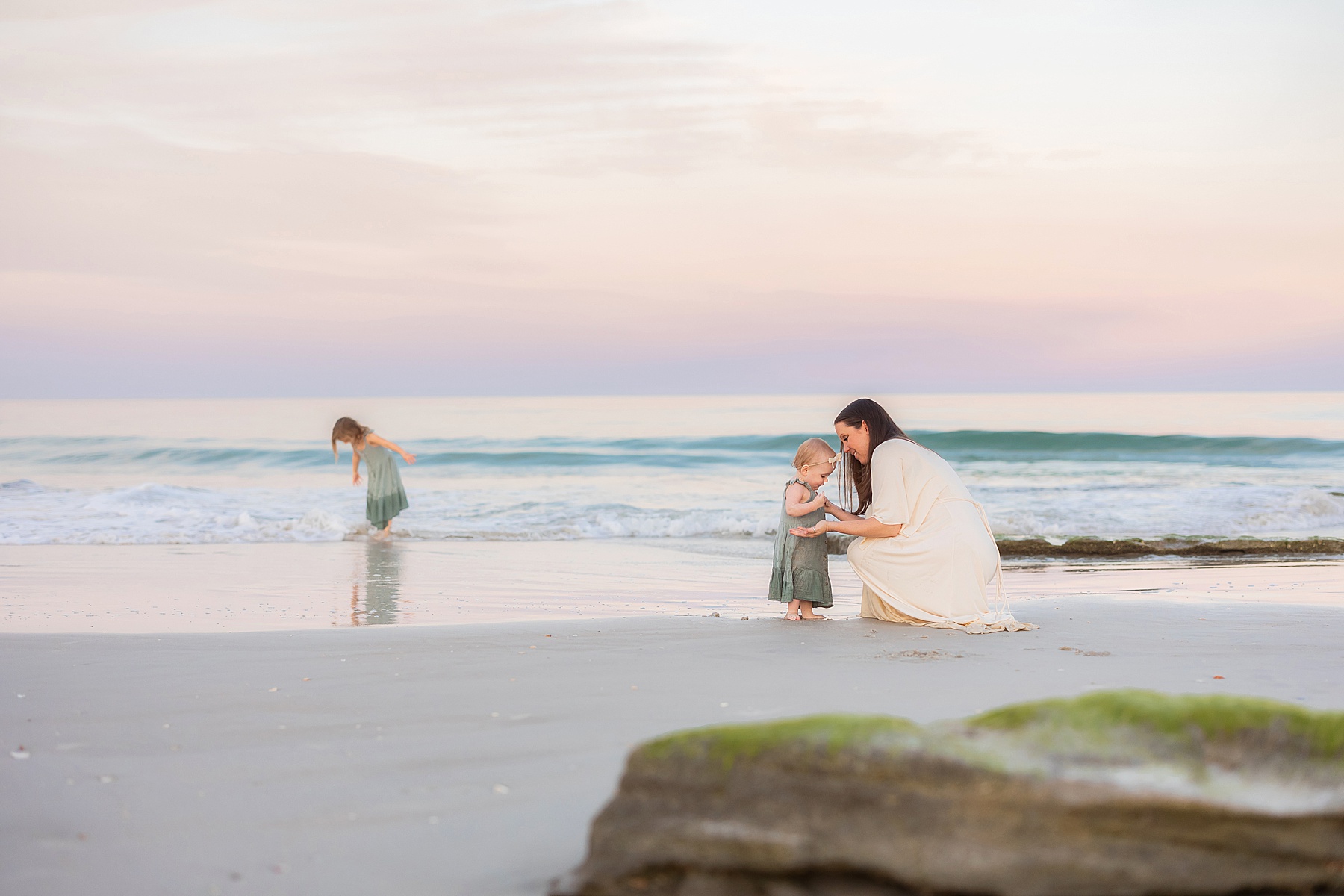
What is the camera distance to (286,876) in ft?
8.57

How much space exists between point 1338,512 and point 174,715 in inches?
711

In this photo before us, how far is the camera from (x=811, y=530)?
6895 millimetres

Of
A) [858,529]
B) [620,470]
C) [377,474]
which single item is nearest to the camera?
[858,529]

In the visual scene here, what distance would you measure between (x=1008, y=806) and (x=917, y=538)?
477 cm

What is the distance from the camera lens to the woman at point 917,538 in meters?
6.69

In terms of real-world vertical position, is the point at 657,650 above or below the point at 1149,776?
below

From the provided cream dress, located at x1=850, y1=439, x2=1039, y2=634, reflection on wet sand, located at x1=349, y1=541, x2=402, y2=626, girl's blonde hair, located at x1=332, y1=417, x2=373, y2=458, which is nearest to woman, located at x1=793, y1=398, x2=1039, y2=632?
cream dress, located at x1=850, y1=439, x2=1039, y2=634

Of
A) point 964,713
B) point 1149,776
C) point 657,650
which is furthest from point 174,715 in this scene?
point 1149,776

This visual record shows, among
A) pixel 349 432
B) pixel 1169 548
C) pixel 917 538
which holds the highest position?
pixel 349 432

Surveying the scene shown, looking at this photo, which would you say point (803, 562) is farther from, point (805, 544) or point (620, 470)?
point (620, 470)

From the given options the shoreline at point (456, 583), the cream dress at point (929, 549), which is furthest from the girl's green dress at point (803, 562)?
the shoreline at point (456, 583)

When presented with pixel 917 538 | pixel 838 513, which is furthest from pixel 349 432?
pixel 917 538

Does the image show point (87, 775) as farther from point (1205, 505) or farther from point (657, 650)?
point (1205, 505)

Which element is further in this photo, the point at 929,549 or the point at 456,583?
the point at 456,583
